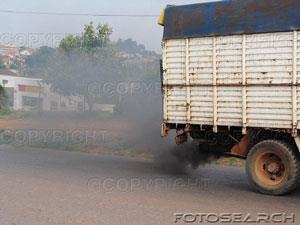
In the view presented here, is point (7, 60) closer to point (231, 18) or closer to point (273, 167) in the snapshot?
point (231, 18)

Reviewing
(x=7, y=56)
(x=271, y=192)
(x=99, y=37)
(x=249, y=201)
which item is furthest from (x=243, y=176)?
(x=7, y=56)

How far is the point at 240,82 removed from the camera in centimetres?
862

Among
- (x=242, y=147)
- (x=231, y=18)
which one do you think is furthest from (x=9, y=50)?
(x=242, y=147)

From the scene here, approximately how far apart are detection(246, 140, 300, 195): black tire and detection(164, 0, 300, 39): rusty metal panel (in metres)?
1.94

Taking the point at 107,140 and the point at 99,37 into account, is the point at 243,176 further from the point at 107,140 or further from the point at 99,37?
the point at 99,37

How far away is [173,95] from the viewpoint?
9.50 metres

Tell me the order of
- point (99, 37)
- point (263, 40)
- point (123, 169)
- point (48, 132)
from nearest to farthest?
point (263, 40), point (123, 169), point (48, 132), point (99, 37)

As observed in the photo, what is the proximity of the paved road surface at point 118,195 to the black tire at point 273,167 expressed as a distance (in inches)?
8.2

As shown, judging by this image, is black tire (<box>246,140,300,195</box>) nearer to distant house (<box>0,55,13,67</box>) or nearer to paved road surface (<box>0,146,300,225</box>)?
paved road surface (<box>0,146,300,225</box>)

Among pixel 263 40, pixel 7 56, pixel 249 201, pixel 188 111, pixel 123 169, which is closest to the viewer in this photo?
pixel 249 201

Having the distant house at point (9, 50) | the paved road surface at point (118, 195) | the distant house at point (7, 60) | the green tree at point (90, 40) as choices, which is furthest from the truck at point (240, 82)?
the distant house at point (7, 60)

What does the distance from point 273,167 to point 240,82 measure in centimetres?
153

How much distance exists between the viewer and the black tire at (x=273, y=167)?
8.25 meters

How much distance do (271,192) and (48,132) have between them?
1251 cm
